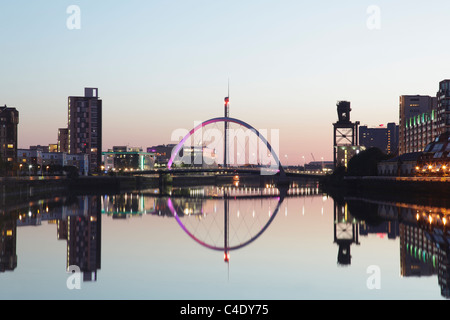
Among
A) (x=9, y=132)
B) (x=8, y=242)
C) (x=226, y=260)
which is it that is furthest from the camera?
(x=9, y=132)

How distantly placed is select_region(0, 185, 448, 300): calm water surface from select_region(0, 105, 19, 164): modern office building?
74.5 m

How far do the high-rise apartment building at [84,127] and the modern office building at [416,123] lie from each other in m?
83.1

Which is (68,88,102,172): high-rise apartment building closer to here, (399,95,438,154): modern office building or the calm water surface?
(399,95,438,154): modern office building

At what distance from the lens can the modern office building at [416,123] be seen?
135 meters

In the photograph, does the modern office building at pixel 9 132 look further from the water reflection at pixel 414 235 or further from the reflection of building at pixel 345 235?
the reflection of building at pixel 345 235

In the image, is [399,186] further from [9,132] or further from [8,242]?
[9,132]

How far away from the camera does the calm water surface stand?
16.0 meters

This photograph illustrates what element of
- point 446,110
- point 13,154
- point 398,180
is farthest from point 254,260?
point 446,110

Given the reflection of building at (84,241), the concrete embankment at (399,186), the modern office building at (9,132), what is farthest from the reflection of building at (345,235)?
the modern office building at (9,132)

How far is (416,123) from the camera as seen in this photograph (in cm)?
14512

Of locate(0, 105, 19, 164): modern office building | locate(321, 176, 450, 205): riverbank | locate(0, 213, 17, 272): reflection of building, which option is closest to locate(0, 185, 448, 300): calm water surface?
locate(0, 213, 17, 272): reflection of building

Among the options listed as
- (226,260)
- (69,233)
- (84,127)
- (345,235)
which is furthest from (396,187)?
(84,127)

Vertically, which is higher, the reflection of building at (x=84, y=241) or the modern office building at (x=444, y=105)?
the modern office building at (x=444, y=105)

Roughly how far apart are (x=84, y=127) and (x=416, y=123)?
8740 cm
